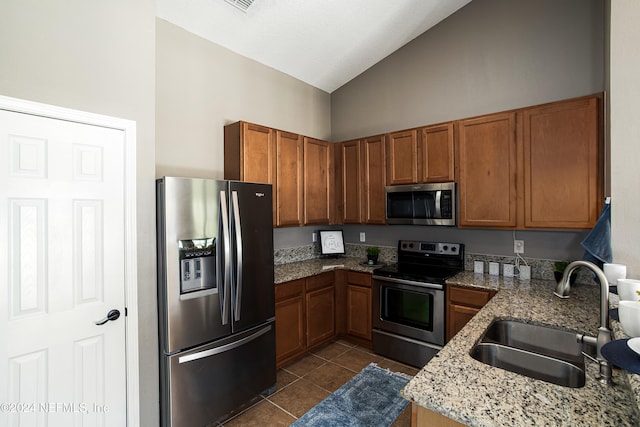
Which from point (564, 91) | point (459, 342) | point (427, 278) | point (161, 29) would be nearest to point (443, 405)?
point (459, 342)

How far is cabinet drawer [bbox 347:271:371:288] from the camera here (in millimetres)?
3414

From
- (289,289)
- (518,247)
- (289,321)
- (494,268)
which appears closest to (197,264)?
(289,289)

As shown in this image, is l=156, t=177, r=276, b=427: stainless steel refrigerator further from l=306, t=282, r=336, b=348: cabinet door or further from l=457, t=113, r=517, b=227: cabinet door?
l=457, t=113, r=517, b=227: cabinet door

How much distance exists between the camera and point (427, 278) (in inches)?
116

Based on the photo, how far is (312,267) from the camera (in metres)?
3.55

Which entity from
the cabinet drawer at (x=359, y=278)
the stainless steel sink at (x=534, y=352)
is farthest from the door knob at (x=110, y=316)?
the cabinet drawer at (x=359, y=278)

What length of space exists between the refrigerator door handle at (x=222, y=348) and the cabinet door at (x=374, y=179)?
5.78ft

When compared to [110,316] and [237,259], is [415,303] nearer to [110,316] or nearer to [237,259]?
[237,259]

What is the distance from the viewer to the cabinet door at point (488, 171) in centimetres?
277

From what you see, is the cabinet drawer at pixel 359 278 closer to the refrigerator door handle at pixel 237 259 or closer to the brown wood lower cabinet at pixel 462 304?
the brown wood lower cabinet at pixel 462 304

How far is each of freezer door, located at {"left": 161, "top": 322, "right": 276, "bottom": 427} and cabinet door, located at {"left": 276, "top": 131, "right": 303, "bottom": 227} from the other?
1.20 m

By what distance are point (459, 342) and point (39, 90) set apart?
2.55 metres

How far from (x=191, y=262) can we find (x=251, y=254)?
0.49 meters

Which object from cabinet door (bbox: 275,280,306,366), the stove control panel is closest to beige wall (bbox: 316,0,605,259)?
the stove control panel
